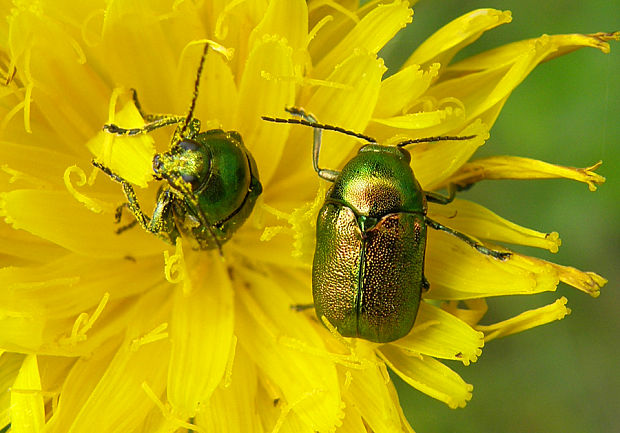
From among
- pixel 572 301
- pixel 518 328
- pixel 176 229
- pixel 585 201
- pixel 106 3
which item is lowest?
pixel 572 301

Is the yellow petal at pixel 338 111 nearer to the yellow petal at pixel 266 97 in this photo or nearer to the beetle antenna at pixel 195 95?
the yellow petal at pixel 266 97

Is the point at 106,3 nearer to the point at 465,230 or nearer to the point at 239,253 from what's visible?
the point at 239,253

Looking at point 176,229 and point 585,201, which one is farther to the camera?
point 585,201

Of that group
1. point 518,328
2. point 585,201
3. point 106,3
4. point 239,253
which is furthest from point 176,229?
point 585,201

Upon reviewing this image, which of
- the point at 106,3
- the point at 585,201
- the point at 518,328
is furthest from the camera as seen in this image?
the point at 585,201

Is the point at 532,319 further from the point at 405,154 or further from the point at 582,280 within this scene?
the point at 405,154

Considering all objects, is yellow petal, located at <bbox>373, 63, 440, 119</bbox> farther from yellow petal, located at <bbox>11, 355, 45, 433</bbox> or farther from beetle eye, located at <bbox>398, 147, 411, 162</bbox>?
yellow petal, located at <bbox>11, 355, 45, 433</bbox>
